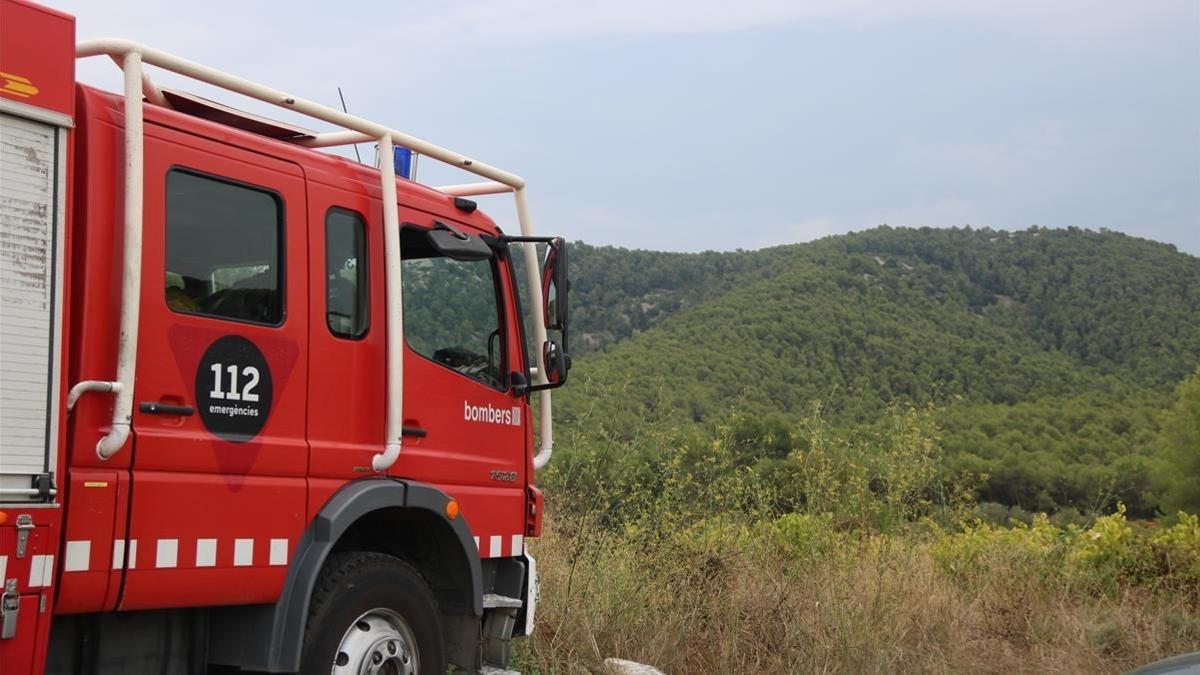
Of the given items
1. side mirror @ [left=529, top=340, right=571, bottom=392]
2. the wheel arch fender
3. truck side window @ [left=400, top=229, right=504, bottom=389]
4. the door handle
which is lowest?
the wheel arch fender

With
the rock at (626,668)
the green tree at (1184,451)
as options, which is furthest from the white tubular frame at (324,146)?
the green tree at (1184,451)

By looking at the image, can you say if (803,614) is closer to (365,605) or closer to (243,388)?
(365,605)

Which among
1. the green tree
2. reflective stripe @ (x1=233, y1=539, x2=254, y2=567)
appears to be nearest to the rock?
reflective stripe @ (x1=233, y1=539, x2=254, y2=567)

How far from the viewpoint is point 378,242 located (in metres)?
5.25

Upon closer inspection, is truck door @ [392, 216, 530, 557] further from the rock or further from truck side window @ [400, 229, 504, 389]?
the rock

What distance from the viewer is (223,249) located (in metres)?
4.53

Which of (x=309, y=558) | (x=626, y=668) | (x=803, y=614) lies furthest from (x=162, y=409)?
(x=803, y=614)

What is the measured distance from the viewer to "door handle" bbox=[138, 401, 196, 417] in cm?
408

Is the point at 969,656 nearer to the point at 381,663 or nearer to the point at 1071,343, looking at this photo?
the point at 381,663

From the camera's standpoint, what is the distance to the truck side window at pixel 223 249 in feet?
14.2

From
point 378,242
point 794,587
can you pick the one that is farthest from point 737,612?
point 378,242

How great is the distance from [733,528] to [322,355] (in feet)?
14.7

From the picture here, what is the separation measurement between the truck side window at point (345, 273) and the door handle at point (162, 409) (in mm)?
843

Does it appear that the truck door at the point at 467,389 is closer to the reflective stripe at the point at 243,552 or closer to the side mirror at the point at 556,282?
the side mirror at the point at 556,282
